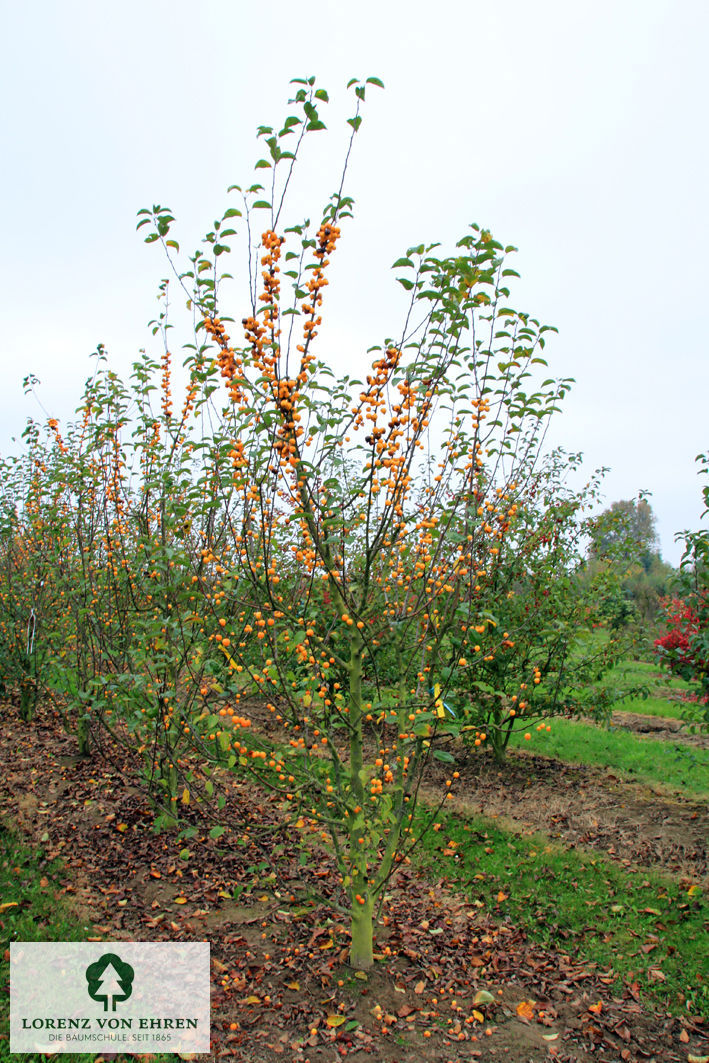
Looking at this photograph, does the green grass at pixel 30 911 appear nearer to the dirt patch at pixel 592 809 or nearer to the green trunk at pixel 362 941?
the green trunk at pixel 362 941

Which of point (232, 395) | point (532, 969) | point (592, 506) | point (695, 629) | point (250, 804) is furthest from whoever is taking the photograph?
point (592, 506)

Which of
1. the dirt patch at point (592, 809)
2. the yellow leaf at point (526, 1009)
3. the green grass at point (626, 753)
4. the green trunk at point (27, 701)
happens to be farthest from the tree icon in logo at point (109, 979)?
the green trunk at point (27, 701)

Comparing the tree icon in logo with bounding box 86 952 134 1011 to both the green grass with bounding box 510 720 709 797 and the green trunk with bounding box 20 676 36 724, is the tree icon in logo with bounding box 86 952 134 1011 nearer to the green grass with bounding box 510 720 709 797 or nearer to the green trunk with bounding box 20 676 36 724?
the green grass with bounding box 510 720 709 797

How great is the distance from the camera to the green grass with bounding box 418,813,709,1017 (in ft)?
12.6

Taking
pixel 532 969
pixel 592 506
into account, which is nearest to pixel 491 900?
pixel 532 969

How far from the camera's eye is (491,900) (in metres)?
4.68

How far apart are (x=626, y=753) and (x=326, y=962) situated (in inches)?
227

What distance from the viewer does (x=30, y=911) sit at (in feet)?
13.7

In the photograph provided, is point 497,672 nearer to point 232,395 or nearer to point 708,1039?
point 708,1039

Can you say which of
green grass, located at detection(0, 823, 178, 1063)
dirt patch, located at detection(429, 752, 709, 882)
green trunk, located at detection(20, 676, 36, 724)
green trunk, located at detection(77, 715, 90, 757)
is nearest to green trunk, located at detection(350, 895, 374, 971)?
green grass, located at detection(0, 823, 178, 1063)

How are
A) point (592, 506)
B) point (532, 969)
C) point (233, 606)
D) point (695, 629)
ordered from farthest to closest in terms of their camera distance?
point (592, 506) < point (695, 629) < point (233, 606) < point (532, 969)

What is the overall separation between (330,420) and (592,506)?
532 centimetres

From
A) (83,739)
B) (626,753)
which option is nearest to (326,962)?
(83,739)

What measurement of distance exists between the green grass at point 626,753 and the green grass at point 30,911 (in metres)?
4.60
